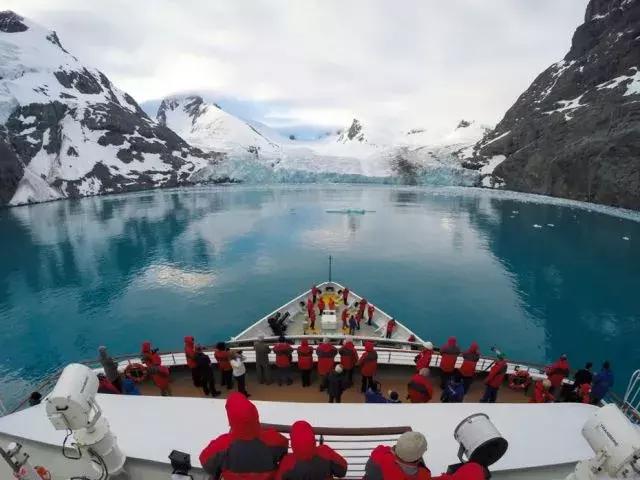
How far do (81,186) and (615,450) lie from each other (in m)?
145

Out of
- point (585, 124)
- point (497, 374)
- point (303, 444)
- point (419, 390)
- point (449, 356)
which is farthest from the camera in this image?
point (585, 124)

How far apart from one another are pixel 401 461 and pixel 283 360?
7415 mm

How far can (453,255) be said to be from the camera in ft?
150

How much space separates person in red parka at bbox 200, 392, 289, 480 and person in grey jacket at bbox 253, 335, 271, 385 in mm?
6424

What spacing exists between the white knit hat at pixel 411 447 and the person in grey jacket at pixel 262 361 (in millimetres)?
7451

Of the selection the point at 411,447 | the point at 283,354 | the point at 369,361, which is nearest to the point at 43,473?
the point at 411,447

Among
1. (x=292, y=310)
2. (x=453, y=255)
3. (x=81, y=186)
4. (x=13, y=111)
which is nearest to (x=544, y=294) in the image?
(x=453, y=255)

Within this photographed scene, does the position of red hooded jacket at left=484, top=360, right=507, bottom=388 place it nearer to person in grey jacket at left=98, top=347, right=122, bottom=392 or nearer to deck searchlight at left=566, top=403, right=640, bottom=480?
deck searchlight at left=566, top=403, right=640, bottom=480

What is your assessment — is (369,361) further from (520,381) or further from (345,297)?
(345,297)

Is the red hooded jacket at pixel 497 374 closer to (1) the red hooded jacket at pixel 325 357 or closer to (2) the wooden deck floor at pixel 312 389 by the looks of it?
(2) the wooden deck floor at pixel 312 389

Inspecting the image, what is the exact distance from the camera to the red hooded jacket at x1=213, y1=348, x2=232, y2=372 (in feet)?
33.1

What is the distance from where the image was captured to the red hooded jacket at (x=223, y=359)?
10.1m

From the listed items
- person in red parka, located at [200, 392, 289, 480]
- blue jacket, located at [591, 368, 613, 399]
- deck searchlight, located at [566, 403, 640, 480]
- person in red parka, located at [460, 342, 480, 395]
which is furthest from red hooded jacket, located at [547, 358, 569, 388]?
person in red parka, located at [200, 392, 289, 480]

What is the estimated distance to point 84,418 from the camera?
4.50m
